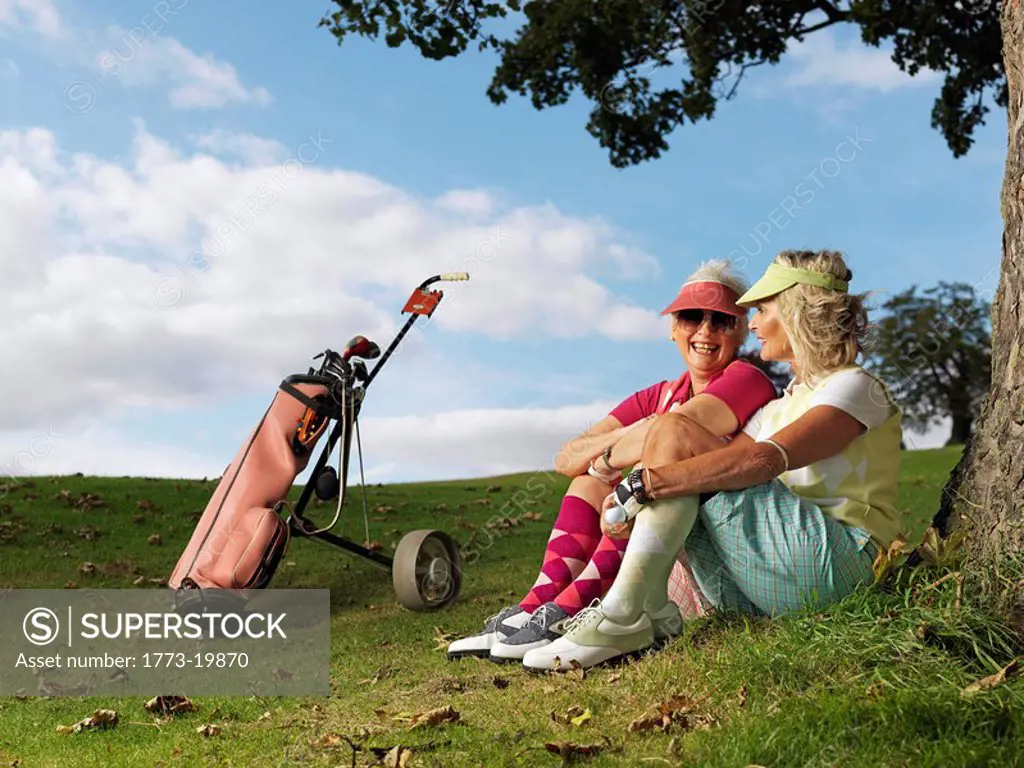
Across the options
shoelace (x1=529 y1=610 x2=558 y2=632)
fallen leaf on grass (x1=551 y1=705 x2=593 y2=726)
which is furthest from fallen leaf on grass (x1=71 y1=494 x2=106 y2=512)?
fallen leaf on grass (x1=551 y1=705 x2=593 y2=726)

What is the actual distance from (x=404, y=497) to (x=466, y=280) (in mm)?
6153

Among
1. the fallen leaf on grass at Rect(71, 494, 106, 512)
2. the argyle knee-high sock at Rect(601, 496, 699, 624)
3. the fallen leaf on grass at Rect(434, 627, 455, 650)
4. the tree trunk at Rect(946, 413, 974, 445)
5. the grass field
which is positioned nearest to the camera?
the grass field

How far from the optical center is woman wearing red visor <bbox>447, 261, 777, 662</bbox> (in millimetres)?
4418

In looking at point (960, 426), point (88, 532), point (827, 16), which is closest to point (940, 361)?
point (960, 426)

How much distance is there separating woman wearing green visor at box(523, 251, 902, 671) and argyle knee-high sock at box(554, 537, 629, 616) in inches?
11.1

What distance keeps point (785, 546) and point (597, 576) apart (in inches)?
36.1

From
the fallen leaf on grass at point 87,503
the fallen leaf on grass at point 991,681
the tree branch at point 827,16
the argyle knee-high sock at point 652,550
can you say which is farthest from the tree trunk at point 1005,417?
the tree branch at point 827,16

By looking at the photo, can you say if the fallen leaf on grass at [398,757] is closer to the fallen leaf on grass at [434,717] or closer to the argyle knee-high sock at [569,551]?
the fallen leaf on grass at [434,717]

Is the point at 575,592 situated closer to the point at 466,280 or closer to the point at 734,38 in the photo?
the point at 466,280

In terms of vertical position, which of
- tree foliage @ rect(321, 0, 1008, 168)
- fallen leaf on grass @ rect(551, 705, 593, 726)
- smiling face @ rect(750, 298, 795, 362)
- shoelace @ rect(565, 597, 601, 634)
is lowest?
fallen leaf on grass @ rect(551, 705, 593, 726)

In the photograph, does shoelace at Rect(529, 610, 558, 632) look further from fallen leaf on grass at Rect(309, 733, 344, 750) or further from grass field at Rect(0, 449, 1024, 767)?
fallen leaf on grass at Rect(309, 733, 344, 750)

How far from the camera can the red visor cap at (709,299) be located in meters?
4.58

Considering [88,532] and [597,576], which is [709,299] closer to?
[597,576]

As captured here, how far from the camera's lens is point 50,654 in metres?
6.28
